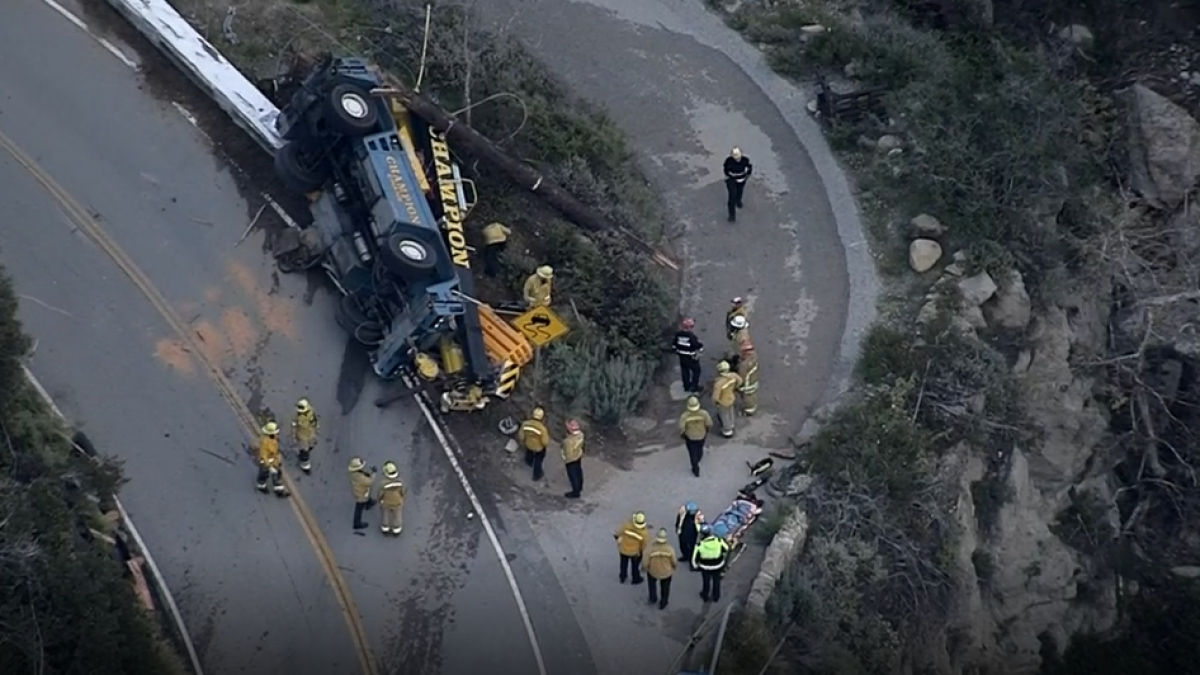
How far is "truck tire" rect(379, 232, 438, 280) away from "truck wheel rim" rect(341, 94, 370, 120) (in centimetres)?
218

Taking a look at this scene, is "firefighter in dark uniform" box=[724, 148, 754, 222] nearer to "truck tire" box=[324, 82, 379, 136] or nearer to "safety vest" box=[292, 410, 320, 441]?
"truck tire" box=[324, 82, 379, 136]

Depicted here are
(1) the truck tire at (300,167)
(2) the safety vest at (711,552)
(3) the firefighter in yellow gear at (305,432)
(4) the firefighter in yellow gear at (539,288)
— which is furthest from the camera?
(1) the truck tire at (300,167)

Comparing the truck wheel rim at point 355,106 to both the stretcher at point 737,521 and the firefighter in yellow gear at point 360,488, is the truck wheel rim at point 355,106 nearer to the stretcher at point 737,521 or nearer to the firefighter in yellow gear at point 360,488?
the firefighter in yellow gear at point 360,488

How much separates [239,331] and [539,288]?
14.2 ft

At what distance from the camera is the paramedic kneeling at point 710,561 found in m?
19.6

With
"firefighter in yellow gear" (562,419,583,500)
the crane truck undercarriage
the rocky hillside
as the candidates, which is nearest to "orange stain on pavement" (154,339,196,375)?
the crane truck undercarriage

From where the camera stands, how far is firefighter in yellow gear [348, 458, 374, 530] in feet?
68.2

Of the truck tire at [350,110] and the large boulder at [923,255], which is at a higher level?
the truck tire at [350,110]

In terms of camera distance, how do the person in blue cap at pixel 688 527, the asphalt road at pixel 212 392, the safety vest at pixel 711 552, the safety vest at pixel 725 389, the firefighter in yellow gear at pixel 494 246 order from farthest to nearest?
the firefighter in yellow gear at pixel 494 246 < the safety vest at pixel 725 389 < the person in blue cap at pixel 688 527 < the asphalt road at pixel 212 392 < the safety vest at pixel 711 552

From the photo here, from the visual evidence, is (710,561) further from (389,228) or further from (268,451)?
(389,228)

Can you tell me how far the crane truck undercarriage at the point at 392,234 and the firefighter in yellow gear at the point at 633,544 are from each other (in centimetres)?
343

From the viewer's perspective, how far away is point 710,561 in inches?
774

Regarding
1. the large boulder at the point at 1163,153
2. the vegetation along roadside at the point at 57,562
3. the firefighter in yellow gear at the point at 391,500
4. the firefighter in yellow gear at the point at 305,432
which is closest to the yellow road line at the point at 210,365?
the firefighter in yellow gear at the point at 305,432

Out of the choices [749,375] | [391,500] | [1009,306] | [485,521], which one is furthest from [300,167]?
[1009,306]
